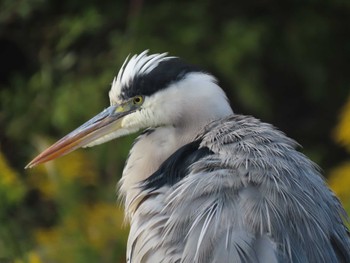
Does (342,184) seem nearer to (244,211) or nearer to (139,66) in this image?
(139,66)

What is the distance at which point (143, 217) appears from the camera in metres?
2.88

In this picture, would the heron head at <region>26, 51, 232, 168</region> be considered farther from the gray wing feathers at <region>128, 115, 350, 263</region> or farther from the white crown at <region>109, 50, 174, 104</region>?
the gray wing feathers at <region>128, 115, 350, 263</region>

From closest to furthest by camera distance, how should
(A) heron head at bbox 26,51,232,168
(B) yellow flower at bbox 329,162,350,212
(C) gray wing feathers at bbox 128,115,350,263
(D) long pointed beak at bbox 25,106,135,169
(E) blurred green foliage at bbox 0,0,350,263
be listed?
(C) gray wing feathers at bbox 128,115,350,263, (A) heron head at bbox 26,51,232,168, (D) long pointed beak at bbox 25,106,135,169, (B) yellow flower at bbox 329,162,350,212, (E) blurred green foliage at bbox 0,0,350,263

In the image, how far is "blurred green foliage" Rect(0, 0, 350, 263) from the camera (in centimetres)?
475

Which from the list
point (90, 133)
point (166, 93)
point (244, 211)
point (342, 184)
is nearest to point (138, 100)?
point (166, 93)

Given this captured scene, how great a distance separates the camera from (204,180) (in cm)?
272

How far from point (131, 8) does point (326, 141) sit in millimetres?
1731

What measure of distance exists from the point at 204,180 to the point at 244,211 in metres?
0.16

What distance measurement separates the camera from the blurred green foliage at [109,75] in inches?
187

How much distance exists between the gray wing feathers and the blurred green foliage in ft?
5.17

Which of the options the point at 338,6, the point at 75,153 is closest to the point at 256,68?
the point at 338,6

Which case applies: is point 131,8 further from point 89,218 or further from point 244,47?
point 89,218

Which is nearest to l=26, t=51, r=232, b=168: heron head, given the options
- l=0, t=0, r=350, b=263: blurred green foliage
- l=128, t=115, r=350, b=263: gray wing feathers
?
l=128, t=115, r=350, b=263: gray wing feathers

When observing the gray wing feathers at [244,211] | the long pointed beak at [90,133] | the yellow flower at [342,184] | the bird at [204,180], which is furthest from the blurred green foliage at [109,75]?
the gray wing feathers at [244,211]
